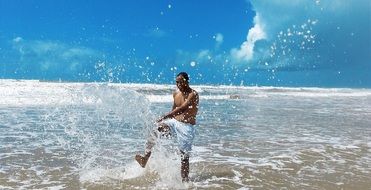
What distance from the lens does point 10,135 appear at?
11.4 meters

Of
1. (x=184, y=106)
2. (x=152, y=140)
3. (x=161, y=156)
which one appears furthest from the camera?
(x=161, y=156)

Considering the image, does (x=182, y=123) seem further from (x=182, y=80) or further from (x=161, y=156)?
(x=161, y=156)

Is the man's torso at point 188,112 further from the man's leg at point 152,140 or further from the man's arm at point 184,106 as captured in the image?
the man's leg at point 152,140

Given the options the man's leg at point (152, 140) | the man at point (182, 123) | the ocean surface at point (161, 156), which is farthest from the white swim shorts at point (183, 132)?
the ocean surface at point (161, 156)

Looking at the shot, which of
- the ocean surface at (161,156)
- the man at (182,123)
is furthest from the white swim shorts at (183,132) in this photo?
the ocean surface at (161,156)

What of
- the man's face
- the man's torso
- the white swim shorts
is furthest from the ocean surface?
the man's face

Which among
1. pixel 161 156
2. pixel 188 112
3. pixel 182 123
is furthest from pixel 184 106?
pixel 161 156

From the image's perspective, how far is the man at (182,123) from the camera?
7.22 m

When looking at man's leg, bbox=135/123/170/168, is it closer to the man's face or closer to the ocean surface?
the ocean surface

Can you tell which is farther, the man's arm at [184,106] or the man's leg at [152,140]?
the man's leg at [152,140]

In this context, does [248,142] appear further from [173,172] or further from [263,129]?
[173,172]

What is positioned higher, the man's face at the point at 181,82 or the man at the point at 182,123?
the man's face at the point at 181,82

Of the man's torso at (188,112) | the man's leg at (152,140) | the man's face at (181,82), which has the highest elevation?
the man's face at (181,82)

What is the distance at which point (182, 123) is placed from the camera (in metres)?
7.26
